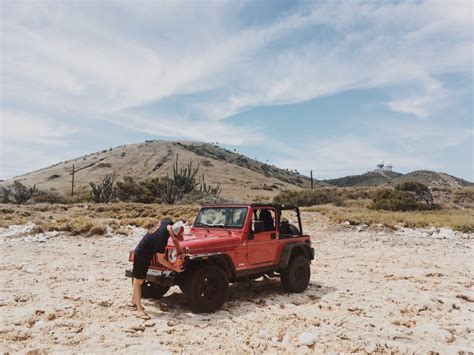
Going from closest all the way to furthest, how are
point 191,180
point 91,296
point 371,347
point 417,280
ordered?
point 371,347 → point 91,296 → point 417,280 → point 191,180

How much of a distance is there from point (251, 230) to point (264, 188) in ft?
213

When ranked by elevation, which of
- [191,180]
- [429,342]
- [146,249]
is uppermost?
[191,180]

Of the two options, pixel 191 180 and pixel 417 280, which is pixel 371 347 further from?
pixel 191 180

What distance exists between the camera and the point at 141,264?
6.48 meters

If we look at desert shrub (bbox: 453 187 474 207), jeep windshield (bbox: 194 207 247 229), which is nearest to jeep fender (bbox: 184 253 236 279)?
jeep windshield (bbox: 194 207 247 229)

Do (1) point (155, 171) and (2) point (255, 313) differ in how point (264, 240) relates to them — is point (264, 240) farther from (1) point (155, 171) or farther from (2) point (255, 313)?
(1) point (155, 171)

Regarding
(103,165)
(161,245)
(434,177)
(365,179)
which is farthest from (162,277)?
(365,179)

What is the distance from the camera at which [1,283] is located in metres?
8.42

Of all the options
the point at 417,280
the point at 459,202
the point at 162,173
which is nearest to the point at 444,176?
the point at 459,202

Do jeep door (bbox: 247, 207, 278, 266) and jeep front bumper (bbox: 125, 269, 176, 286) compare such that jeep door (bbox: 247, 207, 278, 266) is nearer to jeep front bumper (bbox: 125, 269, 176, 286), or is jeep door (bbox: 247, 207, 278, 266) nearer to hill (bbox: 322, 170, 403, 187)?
jeep front bumper (bbox: 125, 269, 176, 286)

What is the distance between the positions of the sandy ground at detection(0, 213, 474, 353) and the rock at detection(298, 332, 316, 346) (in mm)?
14

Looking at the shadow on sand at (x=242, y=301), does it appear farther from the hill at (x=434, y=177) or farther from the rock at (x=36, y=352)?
the hill at (x=434, y=177)

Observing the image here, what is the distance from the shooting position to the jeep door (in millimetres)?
7445

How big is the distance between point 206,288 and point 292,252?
8.55 ft
